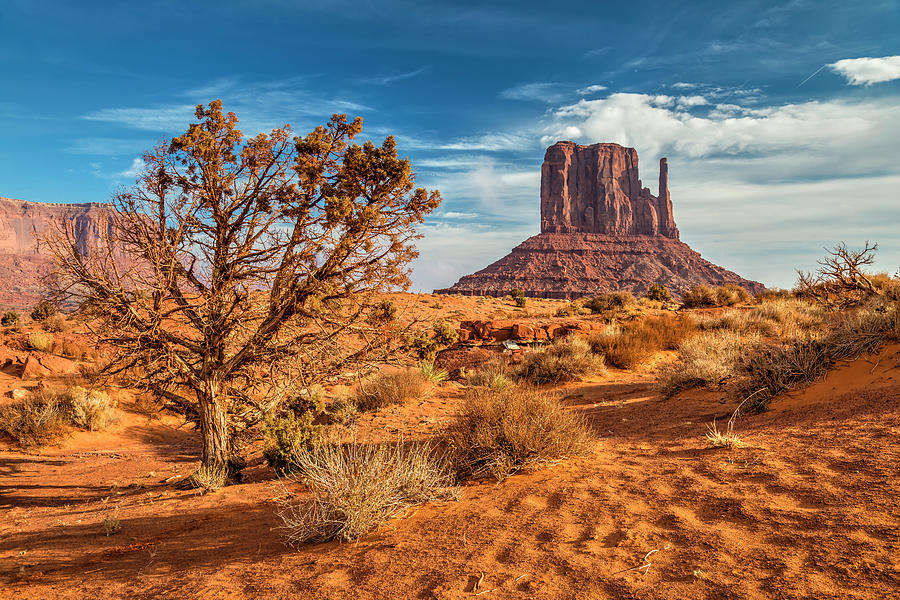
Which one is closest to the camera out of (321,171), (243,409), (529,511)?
(529,511)

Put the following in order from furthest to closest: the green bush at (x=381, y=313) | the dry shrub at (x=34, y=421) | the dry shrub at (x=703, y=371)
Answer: the dry shrub at (x=34, y=421)
the dry shrub at (x=703, y=371)
the green bush at (x=381, y=313)

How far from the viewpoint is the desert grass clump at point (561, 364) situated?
1402cm

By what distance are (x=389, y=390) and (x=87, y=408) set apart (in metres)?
8.14

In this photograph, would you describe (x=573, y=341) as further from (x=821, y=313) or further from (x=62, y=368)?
(x=62, y=368)

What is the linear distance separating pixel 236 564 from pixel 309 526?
67 cm

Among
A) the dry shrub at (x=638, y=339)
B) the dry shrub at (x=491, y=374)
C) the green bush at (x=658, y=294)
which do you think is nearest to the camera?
the dry shrub at (x=491, y=374)

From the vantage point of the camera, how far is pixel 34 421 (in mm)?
12273

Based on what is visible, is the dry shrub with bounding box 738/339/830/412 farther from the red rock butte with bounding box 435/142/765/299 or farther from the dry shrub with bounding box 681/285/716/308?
the red rock butte with bounding box 435/142/765/299

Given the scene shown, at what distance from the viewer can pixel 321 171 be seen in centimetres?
700

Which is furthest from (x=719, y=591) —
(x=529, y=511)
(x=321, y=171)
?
(x=321, y=171)

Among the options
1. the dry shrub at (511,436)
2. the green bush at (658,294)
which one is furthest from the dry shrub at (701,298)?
the dry shrub at (511,436)

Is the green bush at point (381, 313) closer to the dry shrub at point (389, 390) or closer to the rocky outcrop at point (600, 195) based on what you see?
the dry shrub at point (389, 390)

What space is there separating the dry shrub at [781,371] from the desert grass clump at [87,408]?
15119 millimetres

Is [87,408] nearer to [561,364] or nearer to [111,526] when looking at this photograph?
[111,526]
